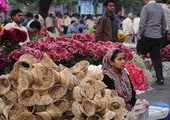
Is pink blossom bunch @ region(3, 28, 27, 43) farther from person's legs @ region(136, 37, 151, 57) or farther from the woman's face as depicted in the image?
person's legs @ region(136, 37, 151, 57)

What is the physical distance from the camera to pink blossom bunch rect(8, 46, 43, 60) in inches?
259

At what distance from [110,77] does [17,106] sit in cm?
153

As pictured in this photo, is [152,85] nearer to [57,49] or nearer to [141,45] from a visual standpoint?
[141,45]

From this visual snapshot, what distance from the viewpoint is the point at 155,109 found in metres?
6.04

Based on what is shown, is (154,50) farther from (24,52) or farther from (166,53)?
(24,52)

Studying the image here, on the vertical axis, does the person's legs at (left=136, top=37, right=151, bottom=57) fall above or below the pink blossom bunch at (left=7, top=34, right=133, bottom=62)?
below

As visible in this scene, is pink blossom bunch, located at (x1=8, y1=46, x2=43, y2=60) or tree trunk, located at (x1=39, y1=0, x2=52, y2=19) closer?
pink blossom bunch, located at (x1=8, y1=46, x2=43, y2=60)

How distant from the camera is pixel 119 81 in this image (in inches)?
217

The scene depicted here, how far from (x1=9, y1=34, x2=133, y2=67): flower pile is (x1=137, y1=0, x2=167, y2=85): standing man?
216 centimetres

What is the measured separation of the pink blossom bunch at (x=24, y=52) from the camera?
658cm

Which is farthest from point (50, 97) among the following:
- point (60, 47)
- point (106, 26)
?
point (106, 26)

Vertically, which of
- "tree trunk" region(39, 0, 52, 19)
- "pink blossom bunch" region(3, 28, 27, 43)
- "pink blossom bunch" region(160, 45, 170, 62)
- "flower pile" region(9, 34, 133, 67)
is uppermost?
"pink blossom bunch" region(3, 28, 27, 43)

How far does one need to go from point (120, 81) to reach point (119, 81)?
0.08ft

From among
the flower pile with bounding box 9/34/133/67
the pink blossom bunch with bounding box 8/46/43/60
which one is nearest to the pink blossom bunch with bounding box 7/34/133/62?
the flower pile with bounding box 9/34/133/67
